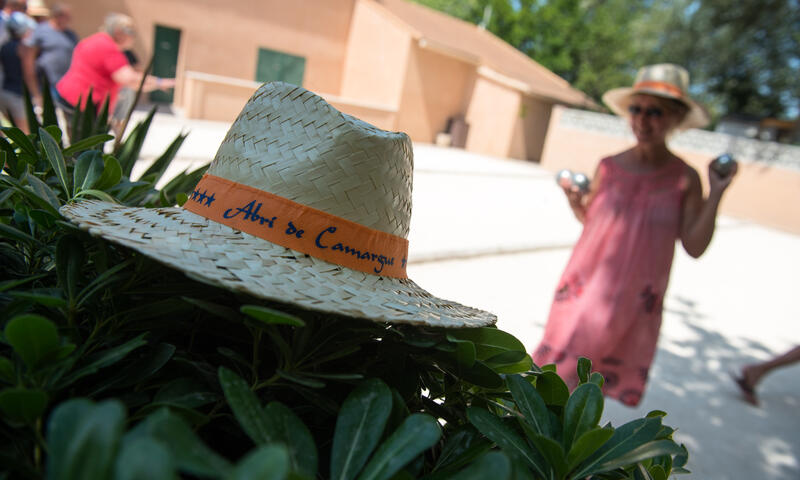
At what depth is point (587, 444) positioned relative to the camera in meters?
0.63

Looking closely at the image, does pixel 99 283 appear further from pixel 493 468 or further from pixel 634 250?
pixel 634 250

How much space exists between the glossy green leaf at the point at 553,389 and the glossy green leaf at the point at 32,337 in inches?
23.2

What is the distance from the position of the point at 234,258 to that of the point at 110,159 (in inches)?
14.3

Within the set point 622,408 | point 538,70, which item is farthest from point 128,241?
point 538,70

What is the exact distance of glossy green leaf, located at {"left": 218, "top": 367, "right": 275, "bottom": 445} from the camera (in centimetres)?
52

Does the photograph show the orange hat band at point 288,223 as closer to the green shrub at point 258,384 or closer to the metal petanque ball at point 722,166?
the green shrub at point 258,384

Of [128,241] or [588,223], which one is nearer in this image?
[128,241]

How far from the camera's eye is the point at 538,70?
2361cm

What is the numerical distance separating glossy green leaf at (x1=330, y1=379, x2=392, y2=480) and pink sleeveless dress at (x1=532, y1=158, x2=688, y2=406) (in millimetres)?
2681

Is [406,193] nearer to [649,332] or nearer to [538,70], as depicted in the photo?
[649,332]

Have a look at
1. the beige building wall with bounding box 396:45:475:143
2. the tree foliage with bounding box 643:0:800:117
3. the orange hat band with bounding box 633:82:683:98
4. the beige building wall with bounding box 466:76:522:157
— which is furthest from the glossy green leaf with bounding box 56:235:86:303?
the tree foliage with bounding box 643:0:800:117

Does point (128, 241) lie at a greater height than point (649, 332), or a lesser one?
greater

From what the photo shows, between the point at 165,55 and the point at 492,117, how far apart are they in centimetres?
1033

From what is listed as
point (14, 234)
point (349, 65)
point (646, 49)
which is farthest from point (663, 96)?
point (646, 49)
